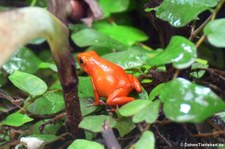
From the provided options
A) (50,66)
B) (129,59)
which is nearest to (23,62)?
(50,66)

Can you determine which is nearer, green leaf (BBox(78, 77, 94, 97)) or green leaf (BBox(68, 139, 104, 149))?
green leaf (BBox(68, 139, 104, 149))

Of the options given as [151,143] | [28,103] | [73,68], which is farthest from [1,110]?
[151,143]

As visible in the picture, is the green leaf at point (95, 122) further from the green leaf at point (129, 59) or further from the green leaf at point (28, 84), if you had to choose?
the green leaf at point (129, 59)

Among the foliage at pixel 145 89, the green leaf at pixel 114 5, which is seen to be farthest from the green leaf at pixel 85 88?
the green leaf at pixel 114 5

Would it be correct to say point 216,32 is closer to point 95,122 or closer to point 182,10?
point 182,10

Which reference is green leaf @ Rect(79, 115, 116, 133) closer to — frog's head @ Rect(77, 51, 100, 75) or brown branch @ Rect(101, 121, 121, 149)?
brown branch @ Rect(101, 121, 121, 149)

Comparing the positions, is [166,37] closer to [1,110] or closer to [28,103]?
[28,103]

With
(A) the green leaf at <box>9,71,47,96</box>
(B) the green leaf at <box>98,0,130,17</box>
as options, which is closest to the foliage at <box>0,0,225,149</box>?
(A) the green leaf at <box>9,71,47,96</box>
